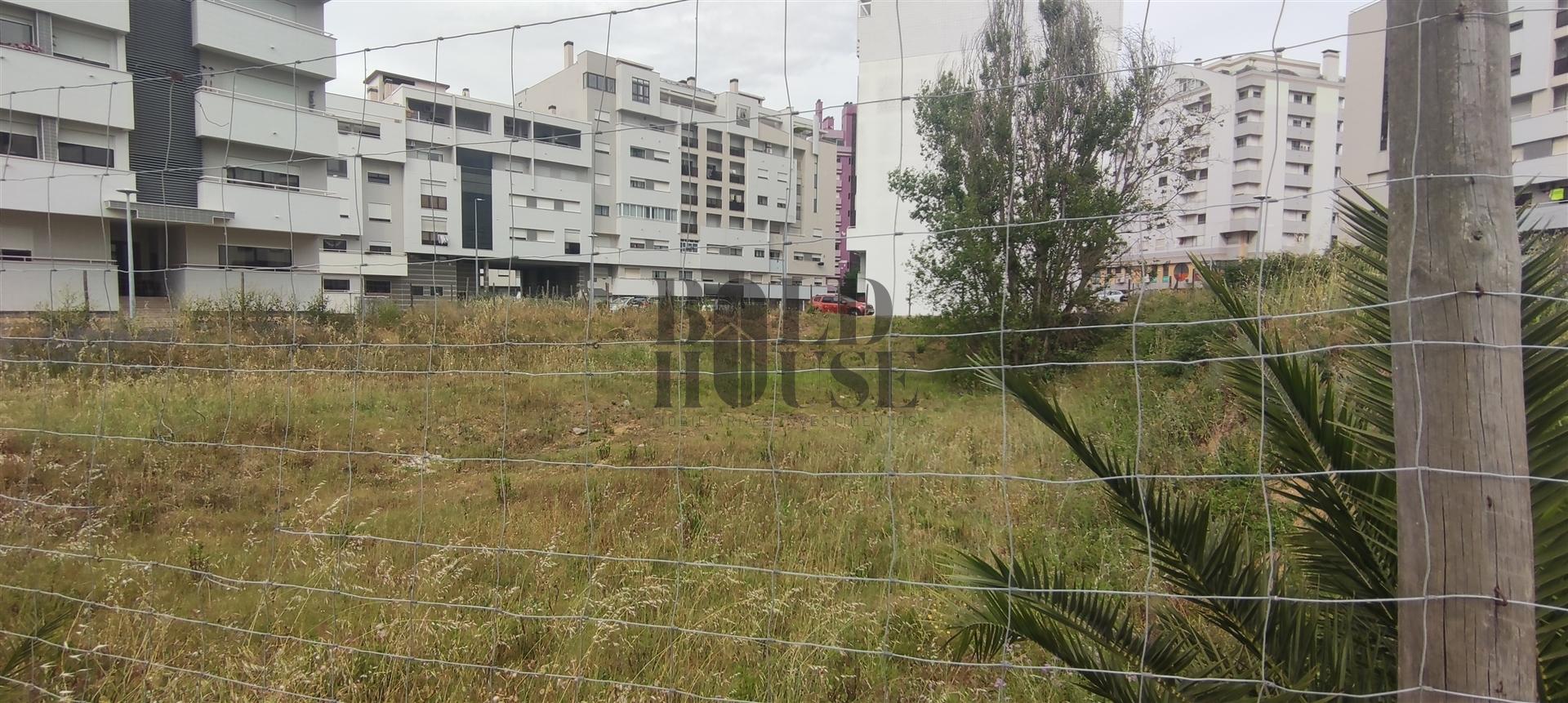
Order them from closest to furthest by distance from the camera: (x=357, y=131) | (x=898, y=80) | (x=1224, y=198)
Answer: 1. (x=1224, y=198)
2. (x=898, y=80)
3. (x=357, y=131)

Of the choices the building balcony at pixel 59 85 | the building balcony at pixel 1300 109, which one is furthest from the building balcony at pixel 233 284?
the building balcony at pixel 1300 109

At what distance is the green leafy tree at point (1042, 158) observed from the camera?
7.73m

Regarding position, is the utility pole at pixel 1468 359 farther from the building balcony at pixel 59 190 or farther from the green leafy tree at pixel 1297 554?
the building balcony at pixel 59 190

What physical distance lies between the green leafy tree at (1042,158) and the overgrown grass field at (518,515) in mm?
1135

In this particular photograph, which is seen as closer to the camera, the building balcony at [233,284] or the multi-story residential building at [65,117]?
the building balcony at [233,284]

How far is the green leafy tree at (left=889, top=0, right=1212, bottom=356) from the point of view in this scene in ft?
25.3

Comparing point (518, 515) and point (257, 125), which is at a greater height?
point (257, 125)

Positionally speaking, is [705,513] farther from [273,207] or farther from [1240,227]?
[273,207]

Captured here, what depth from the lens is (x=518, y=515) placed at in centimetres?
390

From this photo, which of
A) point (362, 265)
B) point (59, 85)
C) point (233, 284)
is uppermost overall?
point (59, 85)

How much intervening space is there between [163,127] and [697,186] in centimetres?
2163

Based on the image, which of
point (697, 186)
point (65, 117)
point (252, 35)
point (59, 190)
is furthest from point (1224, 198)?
point (252, 35)

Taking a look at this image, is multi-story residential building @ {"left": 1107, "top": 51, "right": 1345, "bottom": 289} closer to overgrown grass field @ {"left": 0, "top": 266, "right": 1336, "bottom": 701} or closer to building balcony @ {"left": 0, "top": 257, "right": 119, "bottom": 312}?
overgrown grass field @ {"left": 0, "top": 266, "right": 1336, "bottom": 701}

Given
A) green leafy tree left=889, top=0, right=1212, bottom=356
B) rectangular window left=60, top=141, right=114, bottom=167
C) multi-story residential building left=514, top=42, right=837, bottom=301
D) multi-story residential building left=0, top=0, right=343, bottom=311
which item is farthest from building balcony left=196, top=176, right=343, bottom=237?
green leafy tree left=889, top=0, right=1212, bottom=356
